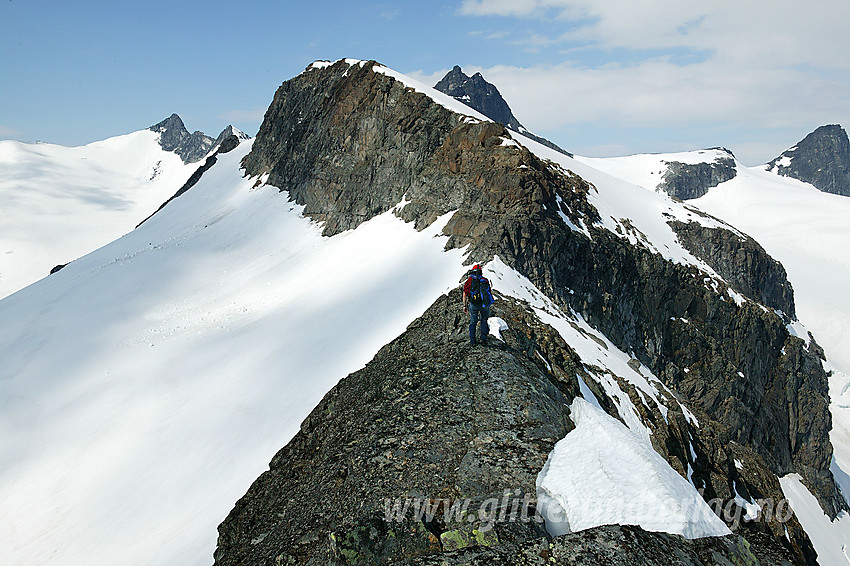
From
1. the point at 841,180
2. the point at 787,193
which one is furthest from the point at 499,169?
the point at 841,180

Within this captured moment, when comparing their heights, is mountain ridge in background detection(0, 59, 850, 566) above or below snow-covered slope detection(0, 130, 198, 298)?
below

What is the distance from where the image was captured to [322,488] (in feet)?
35.9

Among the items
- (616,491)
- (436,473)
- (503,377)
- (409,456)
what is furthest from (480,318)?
(616,491)

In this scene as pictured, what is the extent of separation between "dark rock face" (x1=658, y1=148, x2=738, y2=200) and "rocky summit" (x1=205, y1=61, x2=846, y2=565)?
93.4m

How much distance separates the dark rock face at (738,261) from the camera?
48.5 meters

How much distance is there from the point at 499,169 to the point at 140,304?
26768mm

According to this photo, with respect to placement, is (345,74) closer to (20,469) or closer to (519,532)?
(20,469)

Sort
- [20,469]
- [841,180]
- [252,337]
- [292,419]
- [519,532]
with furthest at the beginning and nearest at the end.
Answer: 1. [841,180]
2. [252,337]
3. [20,469]
4. [292,419]
5. [519,532]

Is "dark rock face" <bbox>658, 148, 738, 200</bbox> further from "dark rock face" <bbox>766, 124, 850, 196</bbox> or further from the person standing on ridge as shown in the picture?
the person standing on ridge

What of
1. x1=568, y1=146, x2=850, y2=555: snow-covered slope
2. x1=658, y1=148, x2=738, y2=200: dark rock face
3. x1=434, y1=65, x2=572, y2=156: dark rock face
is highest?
x1=434, y1=65, x2=572, y2=156: dark rock face

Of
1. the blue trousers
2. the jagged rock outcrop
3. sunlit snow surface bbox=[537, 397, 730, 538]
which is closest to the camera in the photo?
the jagged rock outcrop

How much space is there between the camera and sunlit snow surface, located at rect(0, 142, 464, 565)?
15.8m

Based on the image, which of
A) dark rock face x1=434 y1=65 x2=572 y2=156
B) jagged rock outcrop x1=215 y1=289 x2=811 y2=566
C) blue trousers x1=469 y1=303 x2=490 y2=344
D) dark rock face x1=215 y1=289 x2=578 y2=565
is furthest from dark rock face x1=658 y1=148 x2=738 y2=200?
blue trousers x1=469 y1=303 x2=490 y2=344

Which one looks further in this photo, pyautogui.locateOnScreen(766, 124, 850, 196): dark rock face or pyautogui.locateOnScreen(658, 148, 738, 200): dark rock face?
pyautogui.locateOnScreen(766, 124, 850, 196): dark rock face
